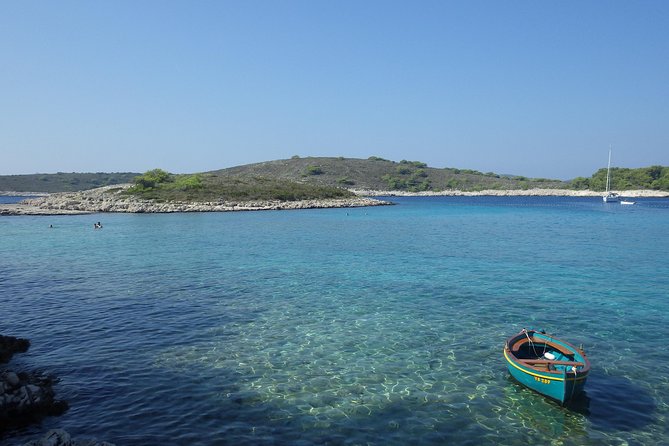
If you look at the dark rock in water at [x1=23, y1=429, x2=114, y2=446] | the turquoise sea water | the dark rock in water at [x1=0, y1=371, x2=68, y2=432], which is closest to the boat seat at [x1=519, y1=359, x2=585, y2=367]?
the turquoise sea water

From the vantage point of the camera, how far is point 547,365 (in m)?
14.3

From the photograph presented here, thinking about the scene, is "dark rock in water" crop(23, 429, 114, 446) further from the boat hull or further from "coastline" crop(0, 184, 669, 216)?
"coastline" crop(0, 184, 669, 216)

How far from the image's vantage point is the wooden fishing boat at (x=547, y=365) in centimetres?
1332

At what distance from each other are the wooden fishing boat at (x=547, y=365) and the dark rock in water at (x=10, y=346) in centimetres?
1874

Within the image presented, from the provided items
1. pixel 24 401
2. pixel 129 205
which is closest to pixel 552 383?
pixel 24 401

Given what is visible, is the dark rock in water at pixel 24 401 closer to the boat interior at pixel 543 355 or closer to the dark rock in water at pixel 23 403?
the dark rock in water at pixel 23 403

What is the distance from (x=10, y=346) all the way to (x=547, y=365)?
20.2 meters

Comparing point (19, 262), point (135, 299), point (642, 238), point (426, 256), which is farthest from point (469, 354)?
point (642, 238)

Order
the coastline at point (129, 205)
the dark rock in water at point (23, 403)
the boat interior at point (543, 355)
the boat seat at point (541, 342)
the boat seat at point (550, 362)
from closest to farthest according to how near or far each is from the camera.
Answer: the dark rock in water at point (23, 403), the boat seat at point (550, 362), the boat interior at point (543, 355), the boat seat at point (541, 342), the coastline at point (129, 205)

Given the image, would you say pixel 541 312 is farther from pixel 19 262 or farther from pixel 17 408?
pixel 19 262

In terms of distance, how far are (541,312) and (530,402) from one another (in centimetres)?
1034

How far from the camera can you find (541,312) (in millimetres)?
22859

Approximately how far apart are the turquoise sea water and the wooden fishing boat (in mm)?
469

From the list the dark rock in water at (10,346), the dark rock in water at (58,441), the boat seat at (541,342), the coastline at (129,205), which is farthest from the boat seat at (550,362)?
the coastline at (129,205)
